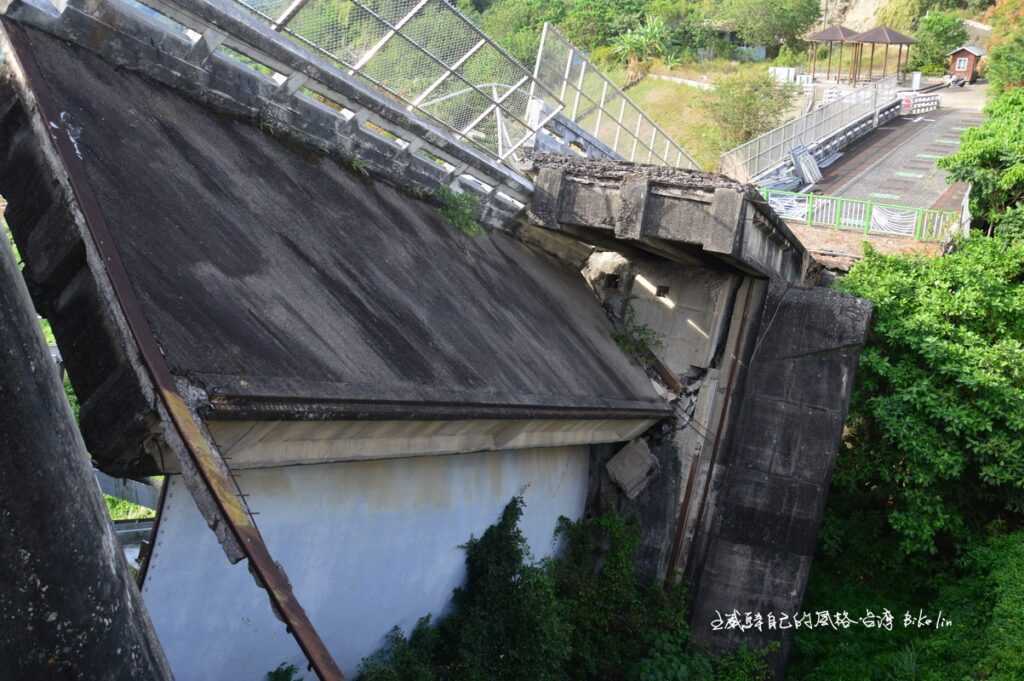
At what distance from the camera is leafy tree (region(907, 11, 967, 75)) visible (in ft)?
154

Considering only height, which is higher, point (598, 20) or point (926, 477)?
point (598, 20)

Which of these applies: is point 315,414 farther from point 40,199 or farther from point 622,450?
point 622,450

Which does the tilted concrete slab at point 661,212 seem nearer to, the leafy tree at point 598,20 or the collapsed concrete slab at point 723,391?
the collapsed concrete slab at point 723,391

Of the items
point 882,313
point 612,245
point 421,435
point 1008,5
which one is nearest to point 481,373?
point 421,435

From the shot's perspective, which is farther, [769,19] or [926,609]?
[769,19]

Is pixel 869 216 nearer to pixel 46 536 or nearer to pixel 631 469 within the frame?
pixel 631 469

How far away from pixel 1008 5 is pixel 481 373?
45057 mm

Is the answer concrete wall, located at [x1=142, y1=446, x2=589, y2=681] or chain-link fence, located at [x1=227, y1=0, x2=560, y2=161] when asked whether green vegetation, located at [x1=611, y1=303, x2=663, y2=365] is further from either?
concrete wall, located at [x1=142, y1=446, x2=589, y2=681]

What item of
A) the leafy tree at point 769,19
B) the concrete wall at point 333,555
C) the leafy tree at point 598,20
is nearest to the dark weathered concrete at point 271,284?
the concrete wall at point 333,555

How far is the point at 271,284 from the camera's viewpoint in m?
6.48

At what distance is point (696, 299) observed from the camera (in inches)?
458

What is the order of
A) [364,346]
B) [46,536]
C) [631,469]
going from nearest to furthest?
1. [46,536]
2. [364,346]
3. [631,469]

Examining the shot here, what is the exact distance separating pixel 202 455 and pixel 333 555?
8.03ft

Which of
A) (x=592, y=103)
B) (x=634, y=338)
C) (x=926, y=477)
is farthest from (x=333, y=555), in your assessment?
(x=592, y=103)
